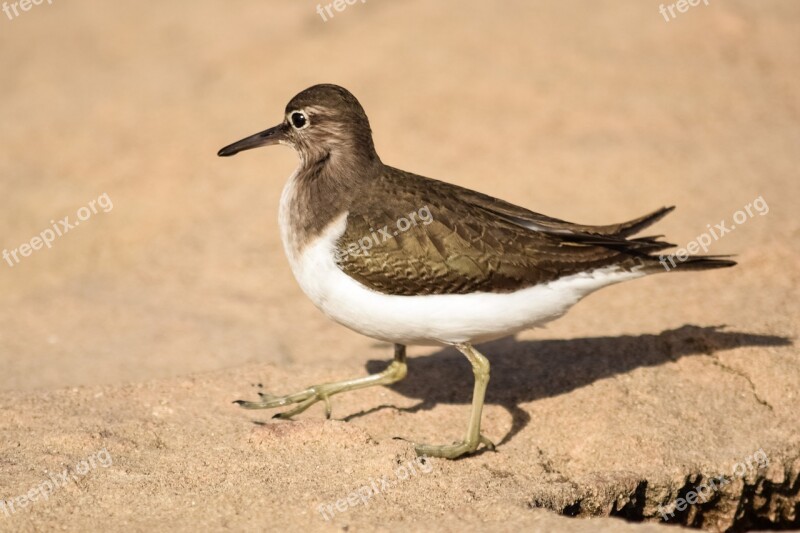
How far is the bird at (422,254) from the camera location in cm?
598

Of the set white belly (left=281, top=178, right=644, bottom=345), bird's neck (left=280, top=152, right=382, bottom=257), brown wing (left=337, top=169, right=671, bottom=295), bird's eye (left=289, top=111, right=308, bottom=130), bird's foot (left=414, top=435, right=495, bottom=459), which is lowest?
bird's foot (left=414, top=435, right=495, bottom=459)

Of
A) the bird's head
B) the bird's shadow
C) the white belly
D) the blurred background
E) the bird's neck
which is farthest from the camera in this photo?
the blurred background

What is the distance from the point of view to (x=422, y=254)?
6.02 m

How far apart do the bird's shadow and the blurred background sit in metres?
0.36

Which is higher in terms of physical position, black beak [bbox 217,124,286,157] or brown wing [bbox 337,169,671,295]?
black beak [bbox 217,124,286,157]

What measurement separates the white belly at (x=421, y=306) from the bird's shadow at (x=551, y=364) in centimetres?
92

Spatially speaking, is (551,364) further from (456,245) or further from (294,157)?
(294,157)

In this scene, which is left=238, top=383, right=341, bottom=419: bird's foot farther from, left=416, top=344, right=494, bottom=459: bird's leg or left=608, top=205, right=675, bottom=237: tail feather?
left=608, top=205, right=675, bottom=237: tail feather

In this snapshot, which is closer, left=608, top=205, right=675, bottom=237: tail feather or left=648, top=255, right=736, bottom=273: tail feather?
Result: left=648, top=255, right=736, bottom=273: tail feather

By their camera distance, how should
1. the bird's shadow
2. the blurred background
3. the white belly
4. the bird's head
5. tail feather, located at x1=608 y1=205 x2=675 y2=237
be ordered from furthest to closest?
1. the blurred background
2. the bird's shadow
3. tail feather, located at x1=608 y1=205 x2=675 y2=237
4. the bird's head
5. the white belly

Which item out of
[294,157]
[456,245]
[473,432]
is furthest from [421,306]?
[294,157]

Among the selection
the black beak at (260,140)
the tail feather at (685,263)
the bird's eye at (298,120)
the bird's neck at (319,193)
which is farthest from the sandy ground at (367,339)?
the bird's eye at (298,120)

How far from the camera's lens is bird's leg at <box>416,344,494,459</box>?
6027 millimetres

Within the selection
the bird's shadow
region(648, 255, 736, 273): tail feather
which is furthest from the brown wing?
the bird's shadow
